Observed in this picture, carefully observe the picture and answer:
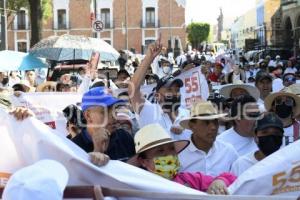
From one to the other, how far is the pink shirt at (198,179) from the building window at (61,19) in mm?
68625

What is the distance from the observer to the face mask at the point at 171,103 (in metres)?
7.05

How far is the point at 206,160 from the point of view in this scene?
17.1 ft

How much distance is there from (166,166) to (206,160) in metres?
1.13

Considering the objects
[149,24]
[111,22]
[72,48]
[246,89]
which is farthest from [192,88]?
[111,22]

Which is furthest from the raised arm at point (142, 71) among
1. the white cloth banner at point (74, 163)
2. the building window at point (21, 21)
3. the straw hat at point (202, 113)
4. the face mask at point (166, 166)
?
the building window at point (21, 21)

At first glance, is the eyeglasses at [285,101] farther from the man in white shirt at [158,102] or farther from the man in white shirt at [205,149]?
the man in white shirt at [205,149]

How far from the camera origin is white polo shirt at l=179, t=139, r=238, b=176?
203 inches

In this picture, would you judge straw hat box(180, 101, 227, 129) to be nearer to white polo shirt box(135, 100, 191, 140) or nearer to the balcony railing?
white polo shirt box(135, 100, 191, 140)

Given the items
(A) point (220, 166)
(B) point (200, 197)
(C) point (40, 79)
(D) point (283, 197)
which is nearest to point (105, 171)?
(B) point (200, 197)

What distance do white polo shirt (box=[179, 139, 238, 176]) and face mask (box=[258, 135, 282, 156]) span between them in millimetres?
448

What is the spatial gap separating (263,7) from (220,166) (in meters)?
64.3

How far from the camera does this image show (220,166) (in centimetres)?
516

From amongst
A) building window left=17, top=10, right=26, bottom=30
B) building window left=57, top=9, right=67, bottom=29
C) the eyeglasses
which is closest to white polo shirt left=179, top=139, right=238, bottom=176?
the eyeglasses

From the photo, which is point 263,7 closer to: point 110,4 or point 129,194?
point 110,4
